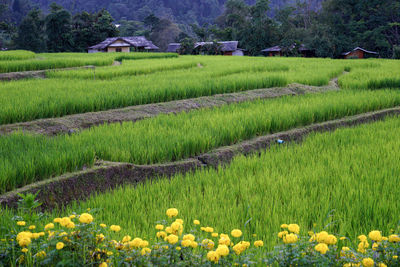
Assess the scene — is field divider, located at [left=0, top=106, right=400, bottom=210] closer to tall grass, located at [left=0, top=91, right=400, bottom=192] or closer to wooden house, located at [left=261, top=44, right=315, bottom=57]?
tall grass, located at [left=0, top=91, right=400, bottom=192]

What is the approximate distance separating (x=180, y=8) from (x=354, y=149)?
2813 inches

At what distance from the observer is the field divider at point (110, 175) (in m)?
2.79

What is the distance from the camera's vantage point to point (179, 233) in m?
1.55

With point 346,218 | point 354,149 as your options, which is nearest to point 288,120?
point 354,149

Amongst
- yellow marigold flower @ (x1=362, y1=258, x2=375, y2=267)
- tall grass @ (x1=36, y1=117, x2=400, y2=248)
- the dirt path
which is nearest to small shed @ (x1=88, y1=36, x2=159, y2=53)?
the dirt path

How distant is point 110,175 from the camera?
3.22 meters

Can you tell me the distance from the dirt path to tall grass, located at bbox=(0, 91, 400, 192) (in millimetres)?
546

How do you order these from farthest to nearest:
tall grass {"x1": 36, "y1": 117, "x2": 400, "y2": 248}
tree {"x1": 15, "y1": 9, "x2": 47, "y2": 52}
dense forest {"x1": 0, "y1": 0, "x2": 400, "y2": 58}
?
1. tree {"x1": 15, "y1": 9, "x2": 47, "y2": 52}
2. dense forest {"x1": 0, "y1": 0, "x2": 400, "y2": 58}
3. tall grass {"x1": 36, "y1": 117, "x2": 400, "y2": 248}

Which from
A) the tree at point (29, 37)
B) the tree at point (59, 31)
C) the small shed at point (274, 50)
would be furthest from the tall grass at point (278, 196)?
the tree at point (29, 37)

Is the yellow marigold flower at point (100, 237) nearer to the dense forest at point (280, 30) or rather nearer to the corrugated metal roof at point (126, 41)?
the dense forest at point (280, 30)

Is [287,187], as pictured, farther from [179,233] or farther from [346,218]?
[179,233]

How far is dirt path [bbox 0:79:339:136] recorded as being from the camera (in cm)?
461

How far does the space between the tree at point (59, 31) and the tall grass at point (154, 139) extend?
95.9 ft

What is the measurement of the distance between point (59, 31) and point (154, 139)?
31040mm
